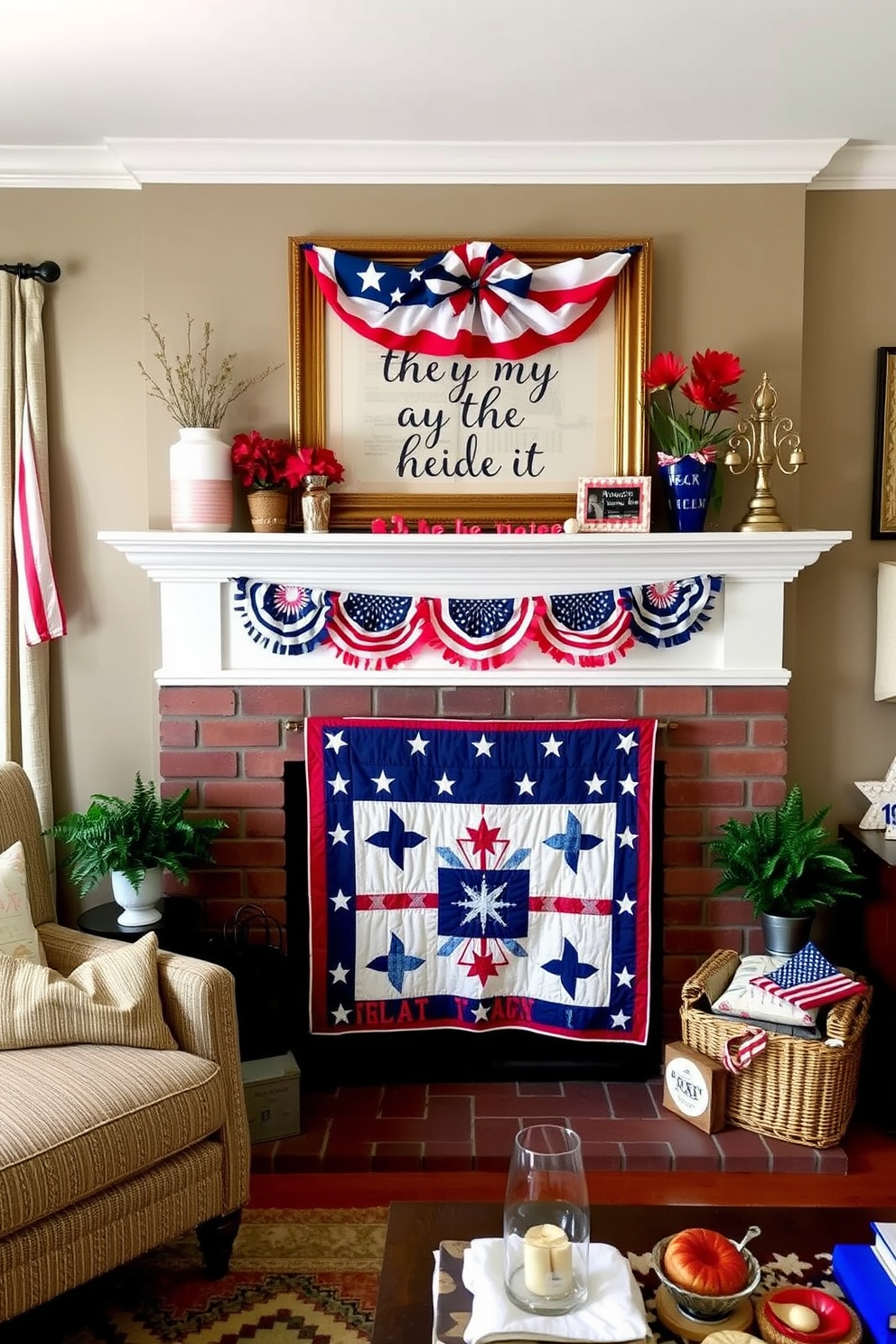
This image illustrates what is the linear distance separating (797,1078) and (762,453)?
1.50m

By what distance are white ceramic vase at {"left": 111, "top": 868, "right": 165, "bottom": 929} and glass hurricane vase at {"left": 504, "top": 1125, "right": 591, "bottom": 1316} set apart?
4.66 feet

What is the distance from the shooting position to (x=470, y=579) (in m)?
2.68

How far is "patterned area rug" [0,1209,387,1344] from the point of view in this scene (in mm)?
1915

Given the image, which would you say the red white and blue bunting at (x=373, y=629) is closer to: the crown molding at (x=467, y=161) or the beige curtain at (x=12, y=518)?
the beige curtain at (x=12, y=518)

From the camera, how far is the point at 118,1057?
198 cm

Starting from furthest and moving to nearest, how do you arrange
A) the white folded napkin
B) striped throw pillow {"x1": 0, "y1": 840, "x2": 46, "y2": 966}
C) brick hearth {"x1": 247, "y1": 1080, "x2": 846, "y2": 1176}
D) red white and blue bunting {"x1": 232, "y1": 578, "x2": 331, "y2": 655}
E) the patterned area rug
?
1. red white and blue bunting {"x1": 232, "y1": 578, "x2": 331, "y2": 655}
2. brick hearth {"x1": 247, "y1": 1080, "x2": 846, "y2": 1176}
3. striped throw pillow {"x1": 0, "y1": 840, "x2": 46, "y2": 966}
4. the patterned area rug
5. the white folded napkin

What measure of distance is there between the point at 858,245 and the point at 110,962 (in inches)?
101

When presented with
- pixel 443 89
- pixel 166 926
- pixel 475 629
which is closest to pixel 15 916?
pixel 166 926

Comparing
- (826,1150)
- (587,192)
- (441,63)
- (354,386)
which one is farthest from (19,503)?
(826,1150)

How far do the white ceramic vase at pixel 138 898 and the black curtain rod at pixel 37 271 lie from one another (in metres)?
1.55

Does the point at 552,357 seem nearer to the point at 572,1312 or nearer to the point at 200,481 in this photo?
the point at 200,481

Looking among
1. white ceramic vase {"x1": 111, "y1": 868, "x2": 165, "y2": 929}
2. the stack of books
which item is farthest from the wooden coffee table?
white ceramic vase {"x1": 111, "y1": 868, "x2": 165, "y2": 929}

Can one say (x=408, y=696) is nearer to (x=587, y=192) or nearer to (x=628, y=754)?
(x=628, y=754)

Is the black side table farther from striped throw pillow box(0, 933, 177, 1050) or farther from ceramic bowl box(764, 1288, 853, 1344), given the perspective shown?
ceramic bowl box(764, 1288, 853, 1344)
